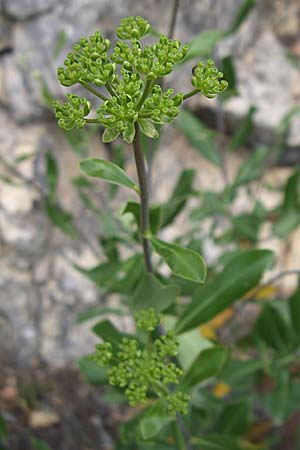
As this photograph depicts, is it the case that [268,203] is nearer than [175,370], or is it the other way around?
[175,370]

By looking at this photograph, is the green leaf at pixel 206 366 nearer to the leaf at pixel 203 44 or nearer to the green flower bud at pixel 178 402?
the green flower bud at pixel 178 402

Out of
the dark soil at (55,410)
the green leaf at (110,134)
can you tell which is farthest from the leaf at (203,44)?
A: the dark soil at (55,410)

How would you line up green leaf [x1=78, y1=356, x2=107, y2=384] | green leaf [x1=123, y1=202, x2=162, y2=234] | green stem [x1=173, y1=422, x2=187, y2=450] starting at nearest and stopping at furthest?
green leaf [x1=123, y1=202, x2=162, y2=234] → green stem [x1=173, y1=422, x2=187, y2=450] → green leaf [x1=78, y1=356, x2=107, y2=384]

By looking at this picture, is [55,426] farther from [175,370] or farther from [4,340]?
[175,370]

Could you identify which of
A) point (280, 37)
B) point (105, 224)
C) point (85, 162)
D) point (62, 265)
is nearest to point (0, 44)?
point (62, 265)

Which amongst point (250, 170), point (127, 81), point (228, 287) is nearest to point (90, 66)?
point (127, 81)

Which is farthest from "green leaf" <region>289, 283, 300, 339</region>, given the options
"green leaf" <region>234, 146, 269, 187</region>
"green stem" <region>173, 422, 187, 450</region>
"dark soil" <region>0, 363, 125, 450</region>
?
"dark soil" <region>0, 363, 125, 450</region>

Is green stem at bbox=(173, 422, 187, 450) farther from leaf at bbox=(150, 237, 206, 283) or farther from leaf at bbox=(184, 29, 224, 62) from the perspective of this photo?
leaf at bbox=(184, 29, 224, 62)
